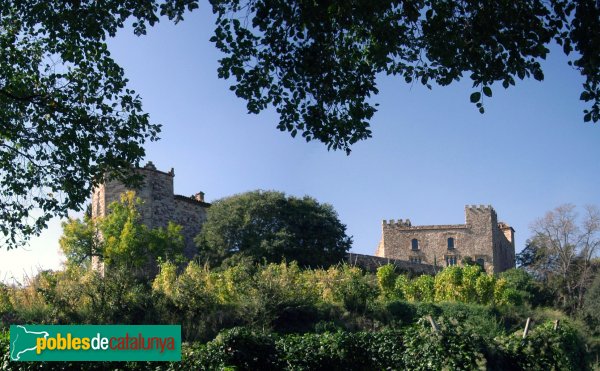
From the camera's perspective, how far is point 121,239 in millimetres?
33469

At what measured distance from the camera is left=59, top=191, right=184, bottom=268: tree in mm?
33344

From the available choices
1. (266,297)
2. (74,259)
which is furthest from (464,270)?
(74,259)

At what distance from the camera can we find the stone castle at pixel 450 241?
2068 inches

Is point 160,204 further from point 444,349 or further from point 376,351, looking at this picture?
point 444,349

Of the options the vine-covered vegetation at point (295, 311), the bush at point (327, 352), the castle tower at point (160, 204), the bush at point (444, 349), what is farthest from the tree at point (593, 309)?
the bush at point (327, 352)

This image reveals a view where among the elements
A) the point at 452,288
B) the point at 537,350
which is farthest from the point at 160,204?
the point at 537,350

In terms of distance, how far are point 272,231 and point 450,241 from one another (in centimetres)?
2213

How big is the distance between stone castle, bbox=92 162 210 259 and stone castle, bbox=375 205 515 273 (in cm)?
1901

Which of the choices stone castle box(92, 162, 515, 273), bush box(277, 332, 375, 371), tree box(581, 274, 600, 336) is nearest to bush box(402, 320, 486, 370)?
bush box(277, 332, 375, 371)

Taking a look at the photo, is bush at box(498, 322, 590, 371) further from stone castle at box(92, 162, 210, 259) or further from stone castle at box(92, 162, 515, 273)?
stone castle at box(92, 162, 515, 273)

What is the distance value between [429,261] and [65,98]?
146ft

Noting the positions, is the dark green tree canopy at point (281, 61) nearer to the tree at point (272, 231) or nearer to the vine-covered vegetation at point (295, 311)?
the vine-covered vegetation at point (295, 311)

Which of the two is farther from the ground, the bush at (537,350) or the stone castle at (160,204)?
the stone castle at (160,204)

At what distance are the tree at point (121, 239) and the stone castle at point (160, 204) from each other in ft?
2.21
